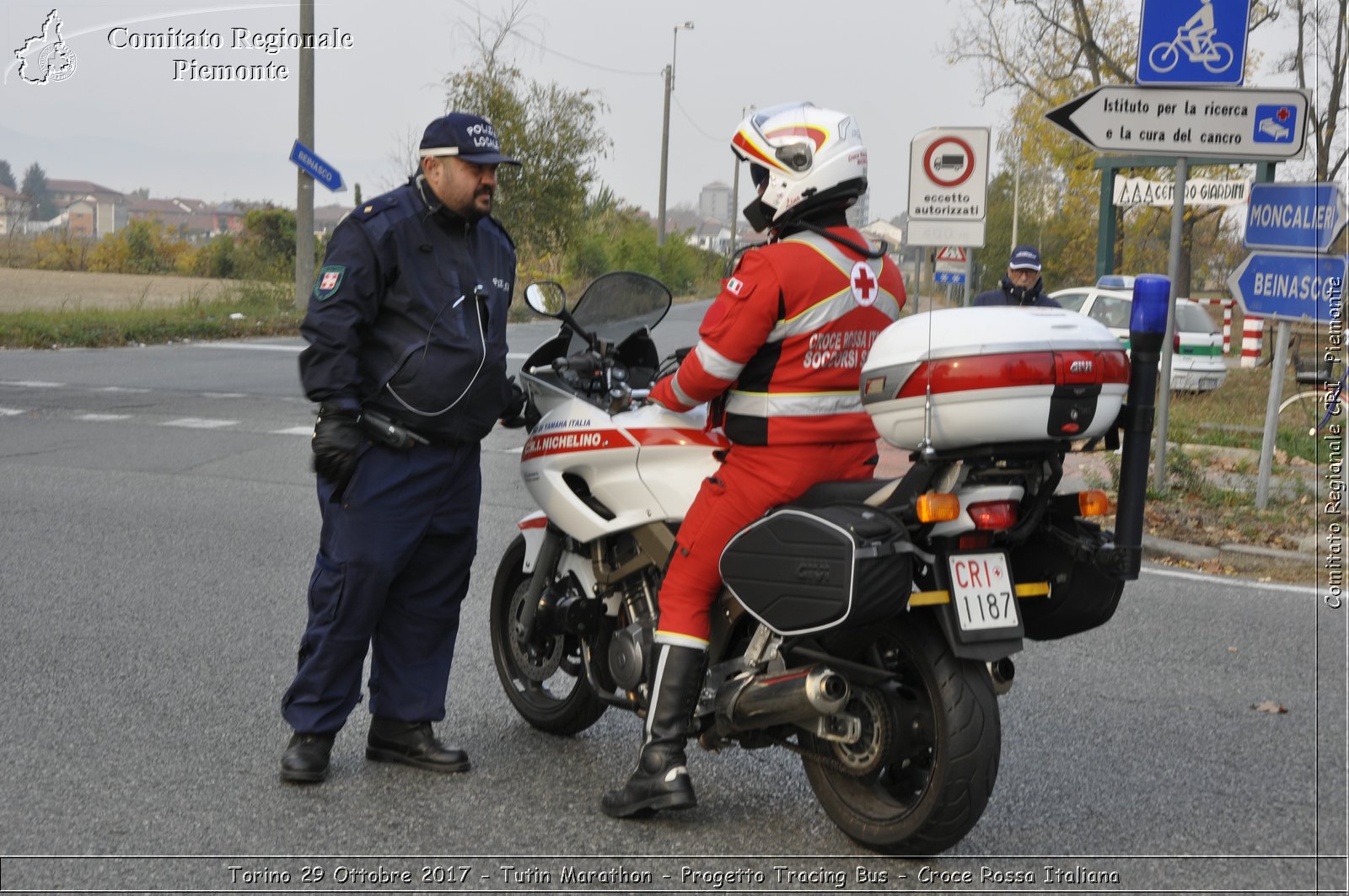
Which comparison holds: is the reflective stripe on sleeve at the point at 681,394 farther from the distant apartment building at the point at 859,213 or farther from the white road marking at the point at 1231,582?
the white road marking at the point at 1231,582

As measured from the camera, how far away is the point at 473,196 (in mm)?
4555

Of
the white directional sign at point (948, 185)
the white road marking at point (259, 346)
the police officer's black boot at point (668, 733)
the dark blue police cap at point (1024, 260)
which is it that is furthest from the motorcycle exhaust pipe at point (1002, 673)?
the white road marking at point (259, 346)

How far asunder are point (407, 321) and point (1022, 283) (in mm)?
7102

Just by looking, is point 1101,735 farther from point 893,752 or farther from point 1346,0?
point 1346,0

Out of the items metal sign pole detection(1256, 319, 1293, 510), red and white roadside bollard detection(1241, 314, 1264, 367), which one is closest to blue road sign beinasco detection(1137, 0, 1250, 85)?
metal sign pole detection(1256, 319, 1293, 510)

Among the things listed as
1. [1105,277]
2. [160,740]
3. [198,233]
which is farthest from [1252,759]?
[198,233]

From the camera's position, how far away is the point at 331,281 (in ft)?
14.4

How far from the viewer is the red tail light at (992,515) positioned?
3.66 meters

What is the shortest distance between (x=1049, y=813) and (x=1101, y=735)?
0.87m

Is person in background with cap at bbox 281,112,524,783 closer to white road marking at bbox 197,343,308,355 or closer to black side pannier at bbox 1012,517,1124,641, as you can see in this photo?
black side pannier at bbox 1012,517,1124,641

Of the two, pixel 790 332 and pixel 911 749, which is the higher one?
pixel 790 332

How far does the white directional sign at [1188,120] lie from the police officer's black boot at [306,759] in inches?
257

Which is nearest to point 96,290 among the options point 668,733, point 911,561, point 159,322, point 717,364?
point 159,322

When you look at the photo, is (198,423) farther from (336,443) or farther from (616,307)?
(336,443)
